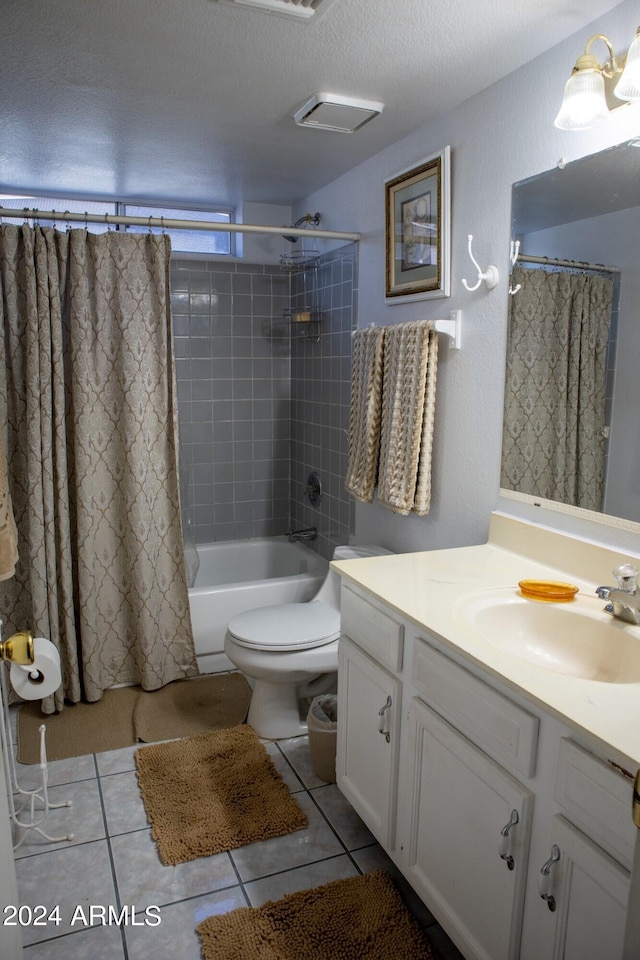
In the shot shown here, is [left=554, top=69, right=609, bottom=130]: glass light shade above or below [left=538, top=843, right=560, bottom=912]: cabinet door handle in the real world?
above

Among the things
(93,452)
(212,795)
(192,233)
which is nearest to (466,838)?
(212,795)

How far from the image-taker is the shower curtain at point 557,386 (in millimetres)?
1653

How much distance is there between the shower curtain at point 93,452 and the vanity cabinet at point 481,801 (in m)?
1.22

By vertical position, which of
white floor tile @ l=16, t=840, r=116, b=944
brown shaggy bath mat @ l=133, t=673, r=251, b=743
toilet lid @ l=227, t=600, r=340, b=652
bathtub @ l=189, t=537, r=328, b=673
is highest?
toilet lid @ l=227, t=600, r=340, b=652

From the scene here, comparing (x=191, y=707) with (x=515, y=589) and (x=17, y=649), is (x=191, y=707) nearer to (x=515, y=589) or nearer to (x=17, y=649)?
(x=515, y=589)

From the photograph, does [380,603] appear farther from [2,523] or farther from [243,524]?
[243,524]

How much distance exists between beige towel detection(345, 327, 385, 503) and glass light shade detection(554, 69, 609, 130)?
1048mm

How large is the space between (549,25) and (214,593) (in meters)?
2.37

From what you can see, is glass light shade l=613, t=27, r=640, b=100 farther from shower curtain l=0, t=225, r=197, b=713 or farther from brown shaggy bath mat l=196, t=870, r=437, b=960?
brown shaggy bath mat l=196, t=870, r=437, b=960

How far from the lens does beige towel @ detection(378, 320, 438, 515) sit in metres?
2.24

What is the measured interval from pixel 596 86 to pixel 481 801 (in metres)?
1.49

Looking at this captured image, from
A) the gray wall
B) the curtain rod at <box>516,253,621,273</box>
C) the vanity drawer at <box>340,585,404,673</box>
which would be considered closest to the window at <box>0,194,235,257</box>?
the gray wall

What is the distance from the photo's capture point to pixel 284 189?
129 inches

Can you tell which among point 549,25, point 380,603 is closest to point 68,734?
point 380,603
